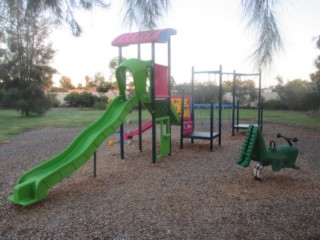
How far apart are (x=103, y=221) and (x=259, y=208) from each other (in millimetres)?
1742

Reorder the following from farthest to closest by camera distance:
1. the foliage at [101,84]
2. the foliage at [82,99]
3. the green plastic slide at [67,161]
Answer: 1. the foliage at [101,84]
2. the foliage at [82,99]
3. the green plastic slide at [67,161]

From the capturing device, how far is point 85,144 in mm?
4496

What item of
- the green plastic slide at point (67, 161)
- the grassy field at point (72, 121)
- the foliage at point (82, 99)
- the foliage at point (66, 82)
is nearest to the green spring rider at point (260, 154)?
the green plastic slide at point (67, 161)

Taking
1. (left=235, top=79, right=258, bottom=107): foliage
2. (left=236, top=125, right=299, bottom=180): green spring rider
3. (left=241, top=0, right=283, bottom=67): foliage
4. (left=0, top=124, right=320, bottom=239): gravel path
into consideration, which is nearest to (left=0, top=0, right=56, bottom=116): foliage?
(left=235, top=79, right=258, bottom=107): foliage

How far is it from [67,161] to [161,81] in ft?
8.87

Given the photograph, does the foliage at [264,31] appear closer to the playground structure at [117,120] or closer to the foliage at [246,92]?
the playground structure at [117,120]

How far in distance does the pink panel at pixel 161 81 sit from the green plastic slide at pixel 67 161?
2.15ft

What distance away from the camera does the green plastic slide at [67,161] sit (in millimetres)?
3670

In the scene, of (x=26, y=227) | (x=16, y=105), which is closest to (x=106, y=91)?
(x=16, y=105)

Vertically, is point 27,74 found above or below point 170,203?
above

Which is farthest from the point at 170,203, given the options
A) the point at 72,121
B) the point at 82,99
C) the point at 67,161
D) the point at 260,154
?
the point at 82,99

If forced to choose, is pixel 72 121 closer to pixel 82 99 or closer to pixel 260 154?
pixel 260 154

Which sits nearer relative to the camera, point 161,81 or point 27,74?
point 161,81

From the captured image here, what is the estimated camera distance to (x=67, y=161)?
413 centimetres
